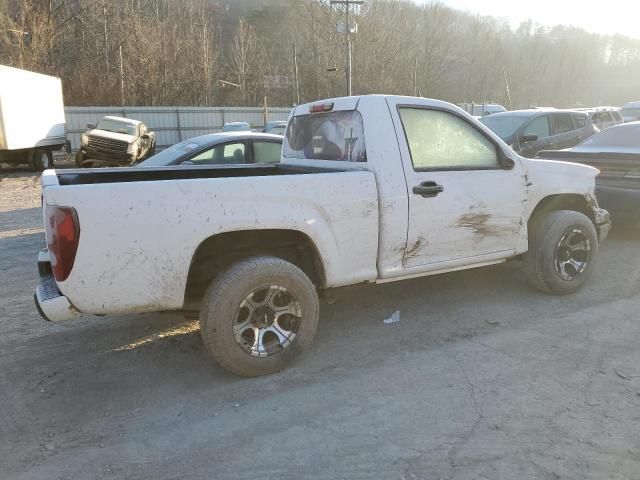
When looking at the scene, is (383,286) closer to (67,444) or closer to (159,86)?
(67,444)

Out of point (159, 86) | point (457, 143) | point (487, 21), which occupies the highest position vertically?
point (487, 21)

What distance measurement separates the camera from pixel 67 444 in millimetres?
2896

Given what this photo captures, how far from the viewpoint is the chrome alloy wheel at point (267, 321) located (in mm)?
Result: 3553

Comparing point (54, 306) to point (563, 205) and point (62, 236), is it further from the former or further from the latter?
point (563, 205)

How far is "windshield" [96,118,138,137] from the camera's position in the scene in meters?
19.7

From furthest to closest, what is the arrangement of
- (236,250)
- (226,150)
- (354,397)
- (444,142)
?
1. (226,150)
2. (444,142)
3. (236,250)
4. (354,397)

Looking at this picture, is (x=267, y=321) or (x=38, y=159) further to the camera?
(x=38, y=159)

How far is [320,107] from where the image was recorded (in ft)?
15.2

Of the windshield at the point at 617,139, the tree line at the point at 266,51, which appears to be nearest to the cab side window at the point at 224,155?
the windshield at the point at 617,139

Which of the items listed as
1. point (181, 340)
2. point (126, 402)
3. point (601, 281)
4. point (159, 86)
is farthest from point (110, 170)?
point (159, 86)

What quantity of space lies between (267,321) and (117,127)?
18.5m

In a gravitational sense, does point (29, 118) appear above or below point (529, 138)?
above

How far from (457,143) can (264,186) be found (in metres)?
1.92

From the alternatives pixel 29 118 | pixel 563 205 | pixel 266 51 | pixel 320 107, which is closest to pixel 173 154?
pixel 320 107
